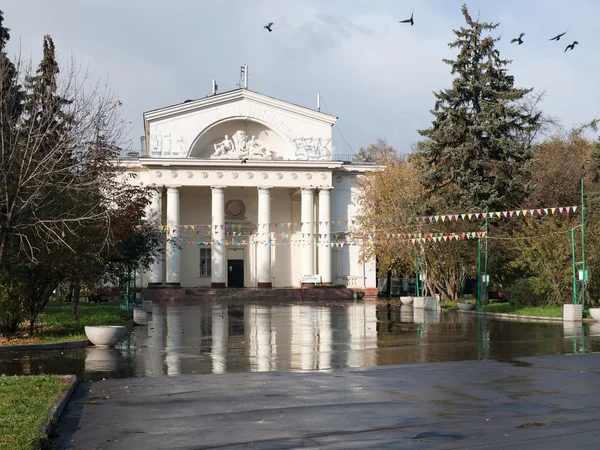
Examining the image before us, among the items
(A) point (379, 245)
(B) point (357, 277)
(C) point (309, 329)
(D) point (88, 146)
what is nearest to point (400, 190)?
(A) point (379, 245)

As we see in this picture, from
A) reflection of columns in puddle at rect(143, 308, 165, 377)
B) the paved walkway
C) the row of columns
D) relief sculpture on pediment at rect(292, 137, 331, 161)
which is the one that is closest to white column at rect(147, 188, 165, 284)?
the row of columns

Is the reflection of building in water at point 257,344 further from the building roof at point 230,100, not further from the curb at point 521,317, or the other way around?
the building roof at point 230,100

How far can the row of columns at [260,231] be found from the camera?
6028 cm

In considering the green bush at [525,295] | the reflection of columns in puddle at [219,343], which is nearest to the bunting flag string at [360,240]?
the green bush at [525,295]

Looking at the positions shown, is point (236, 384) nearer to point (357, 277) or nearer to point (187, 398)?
point (187, 398)

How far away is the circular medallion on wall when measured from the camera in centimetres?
6581

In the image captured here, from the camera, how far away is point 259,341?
22.5m

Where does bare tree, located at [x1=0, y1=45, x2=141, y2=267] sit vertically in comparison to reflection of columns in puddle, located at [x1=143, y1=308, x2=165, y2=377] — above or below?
above

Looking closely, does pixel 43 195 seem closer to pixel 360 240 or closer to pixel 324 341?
pixel 324 341

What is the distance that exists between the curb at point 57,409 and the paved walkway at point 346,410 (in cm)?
14

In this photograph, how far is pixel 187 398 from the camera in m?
11.8

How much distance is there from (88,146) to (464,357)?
12.3m

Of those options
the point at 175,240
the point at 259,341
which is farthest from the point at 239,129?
the point at 259,341

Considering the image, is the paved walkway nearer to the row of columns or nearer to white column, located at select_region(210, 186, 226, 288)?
the row of columns
